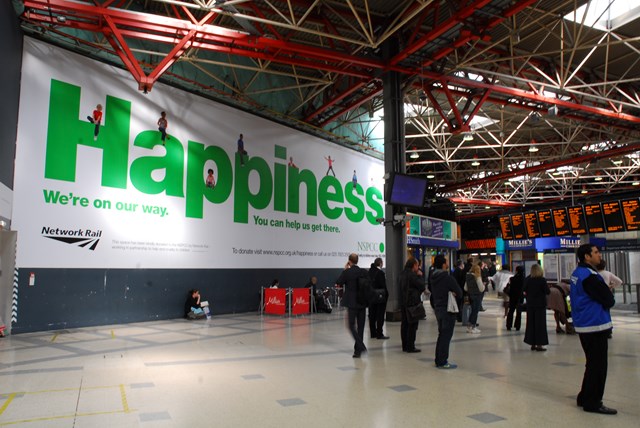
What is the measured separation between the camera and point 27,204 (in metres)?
9.31

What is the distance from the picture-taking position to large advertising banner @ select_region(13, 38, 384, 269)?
964 centimetres

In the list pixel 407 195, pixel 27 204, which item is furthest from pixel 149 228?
pixel 407 195

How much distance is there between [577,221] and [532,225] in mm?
2375

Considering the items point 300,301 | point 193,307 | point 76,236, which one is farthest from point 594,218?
point 76,236

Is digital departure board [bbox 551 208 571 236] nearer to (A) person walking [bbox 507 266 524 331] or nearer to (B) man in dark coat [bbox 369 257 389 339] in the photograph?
(A) person walking [bbox 507 266 524 331]

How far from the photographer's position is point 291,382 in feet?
17.6

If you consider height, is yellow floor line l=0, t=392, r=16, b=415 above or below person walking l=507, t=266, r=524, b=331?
below

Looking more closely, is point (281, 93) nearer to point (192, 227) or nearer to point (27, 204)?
point (192, 227)

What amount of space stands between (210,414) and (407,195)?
8.44m

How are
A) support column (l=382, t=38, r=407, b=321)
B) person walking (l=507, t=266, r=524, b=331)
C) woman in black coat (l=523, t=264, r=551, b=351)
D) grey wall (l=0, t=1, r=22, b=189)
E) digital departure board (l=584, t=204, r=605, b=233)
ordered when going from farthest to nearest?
digital departure board (l=584, t=204, r=605, b=233)
support column (l=382, t=38, r=407, b=321)
person walking (l=507, t=266, r=524, b=331)
grey wall (l=0, t=1, r=22, b=189)
woman in black coat (l=523, t=264, r=551, b=351)

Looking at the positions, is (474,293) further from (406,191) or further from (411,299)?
(411,299)

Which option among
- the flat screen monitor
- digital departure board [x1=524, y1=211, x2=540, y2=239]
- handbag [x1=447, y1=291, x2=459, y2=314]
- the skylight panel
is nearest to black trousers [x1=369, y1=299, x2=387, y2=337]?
handbag [x1=447, y1=291, x2=459, y2=314]

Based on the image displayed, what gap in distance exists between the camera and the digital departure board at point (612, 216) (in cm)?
1706

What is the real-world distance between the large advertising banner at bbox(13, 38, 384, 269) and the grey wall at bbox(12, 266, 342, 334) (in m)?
0.27
